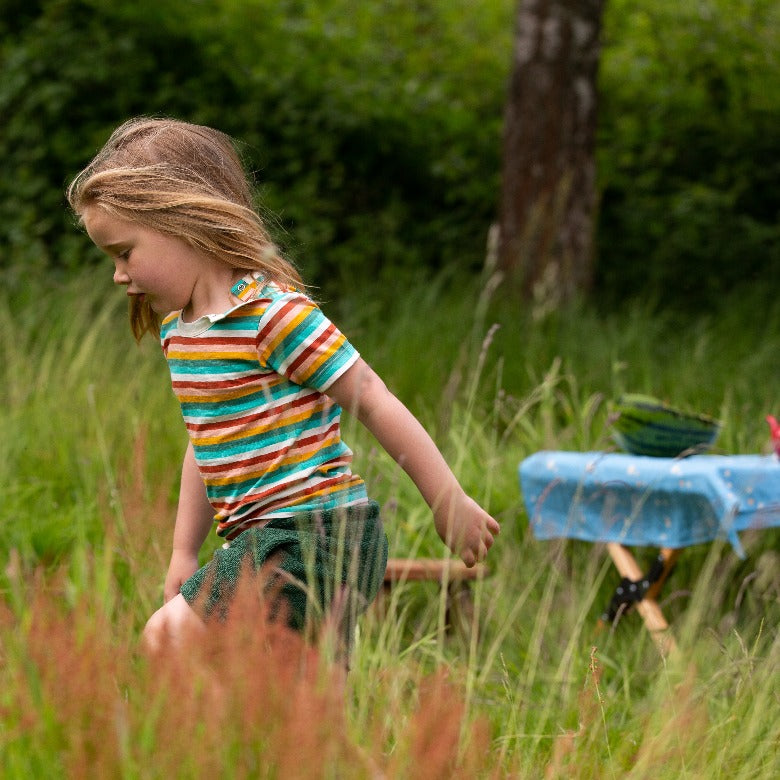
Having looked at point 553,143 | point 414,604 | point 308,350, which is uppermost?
point 308,350

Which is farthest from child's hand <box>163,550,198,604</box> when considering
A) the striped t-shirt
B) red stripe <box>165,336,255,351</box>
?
red stripe <box>165,336,255,351</box>

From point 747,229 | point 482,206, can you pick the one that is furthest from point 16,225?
point 747,229

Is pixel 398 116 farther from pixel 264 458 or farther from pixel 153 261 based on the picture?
pixel 264 458

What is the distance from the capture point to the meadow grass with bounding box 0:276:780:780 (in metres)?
1.57

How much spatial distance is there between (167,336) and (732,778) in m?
1.35

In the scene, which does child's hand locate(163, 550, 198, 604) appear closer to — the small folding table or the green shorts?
the green shorts

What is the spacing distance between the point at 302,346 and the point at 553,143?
18.1 feet

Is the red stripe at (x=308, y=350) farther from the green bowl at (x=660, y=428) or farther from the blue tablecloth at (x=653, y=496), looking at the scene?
the green bowl at (x=660, y=428)

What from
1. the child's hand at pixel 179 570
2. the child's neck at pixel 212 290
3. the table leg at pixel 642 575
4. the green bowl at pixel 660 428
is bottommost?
the table leg at pixel 642 575

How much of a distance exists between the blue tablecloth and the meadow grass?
13 cm

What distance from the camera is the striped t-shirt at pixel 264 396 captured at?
221 cm

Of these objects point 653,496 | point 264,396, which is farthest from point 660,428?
point 264,396

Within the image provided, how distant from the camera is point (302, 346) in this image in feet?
7.23

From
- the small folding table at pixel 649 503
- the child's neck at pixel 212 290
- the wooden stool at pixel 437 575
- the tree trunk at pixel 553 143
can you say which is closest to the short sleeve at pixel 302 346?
the child's neck at pixel 212 290
